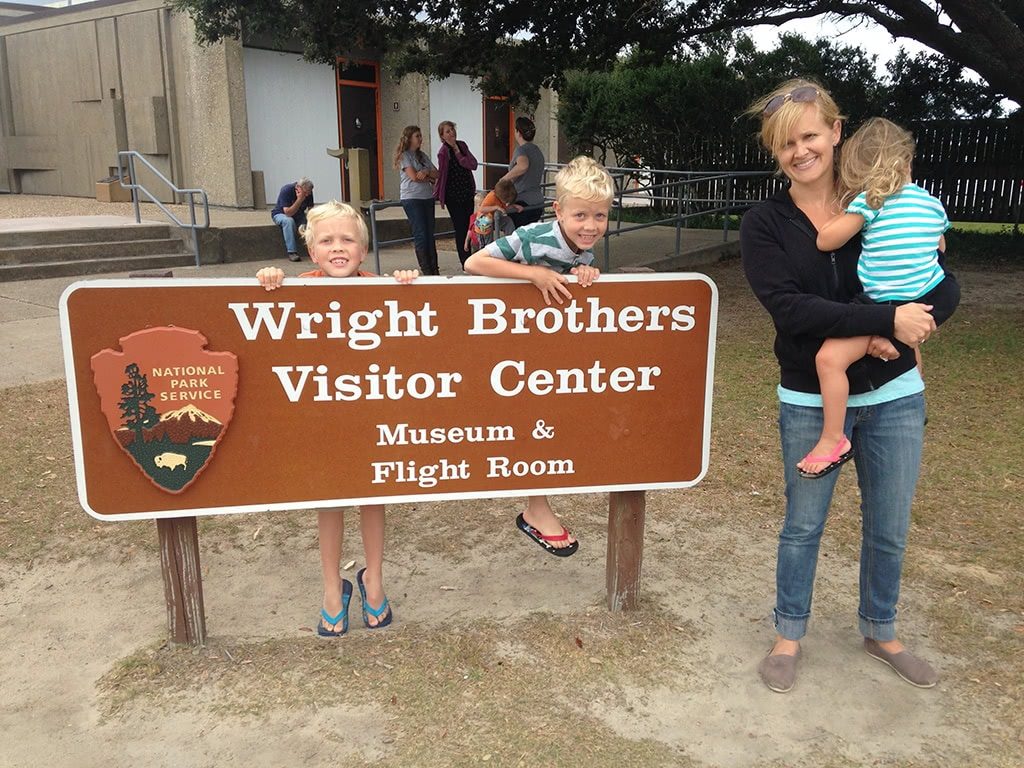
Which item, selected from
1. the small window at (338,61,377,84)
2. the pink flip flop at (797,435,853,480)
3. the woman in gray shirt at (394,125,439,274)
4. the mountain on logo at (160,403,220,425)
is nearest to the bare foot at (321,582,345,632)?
the mountain on logo at (160,403,220,425)

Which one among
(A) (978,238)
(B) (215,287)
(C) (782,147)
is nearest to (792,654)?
(C) (782,147)

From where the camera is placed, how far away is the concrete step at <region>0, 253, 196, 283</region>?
992 cm

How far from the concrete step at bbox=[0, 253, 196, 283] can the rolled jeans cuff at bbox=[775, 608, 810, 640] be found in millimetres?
9494

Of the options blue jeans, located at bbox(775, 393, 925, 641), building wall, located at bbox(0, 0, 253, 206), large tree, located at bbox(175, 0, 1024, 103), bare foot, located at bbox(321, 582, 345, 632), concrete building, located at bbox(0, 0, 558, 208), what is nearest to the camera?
blue jeans, located at bbox(775, 393, 925, 641)

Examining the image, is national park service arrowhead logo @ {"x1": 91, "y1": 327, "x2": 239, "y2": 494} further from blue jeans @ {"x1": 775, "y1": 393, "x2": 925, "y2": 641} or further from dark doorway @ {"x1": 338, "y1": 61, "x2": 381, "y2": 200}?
dark doorway @ {"x1": 338, "y1": 61, "x2": 381, "y2": 200}

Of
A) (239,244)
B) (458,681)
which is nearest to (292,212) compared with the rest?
(239,244)

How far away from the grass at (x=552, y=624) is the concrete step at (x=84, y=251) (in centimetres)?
550

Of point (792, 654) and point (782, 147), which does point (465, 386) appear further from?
point (792, 654)

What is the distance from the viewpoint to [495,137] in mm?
20172

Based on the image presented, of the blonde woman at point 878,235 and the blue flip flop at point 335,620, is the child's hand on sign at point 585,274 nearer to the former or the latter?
the blonde woman at point 878,235

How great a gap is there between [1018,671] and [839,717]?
65cm

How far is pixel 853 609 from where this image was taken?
3111 mm

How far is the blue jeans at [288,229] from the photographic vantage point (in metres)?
11.3

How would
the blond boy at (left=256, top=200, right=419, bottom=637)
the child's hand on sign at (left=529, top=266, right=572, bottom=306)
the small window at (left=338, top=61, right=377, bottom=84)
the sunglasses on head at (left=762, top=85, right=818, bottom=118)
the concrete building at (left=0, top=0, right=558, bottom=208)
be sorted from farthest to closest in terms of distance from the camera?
the small window at (left=338, top=61, right=377, bottom=84) → the concrete building at (left=0, top=0, right=558, bottom=208) → the blond boy at (left=256, top=200, right=419, bottom=637) → the child's hand on sign at (left=529, top=266, right=572, bottom=306) → the sunglasses on head at (left=762, top=85, right=818, bottom=118)
